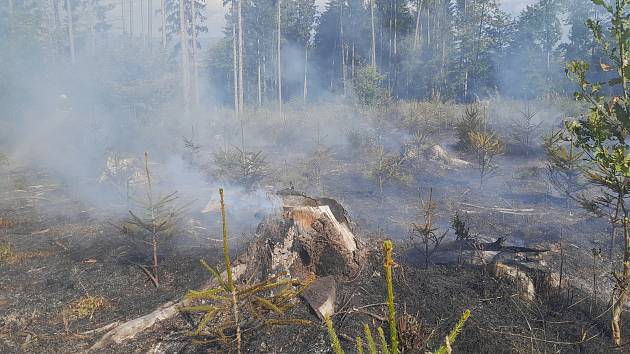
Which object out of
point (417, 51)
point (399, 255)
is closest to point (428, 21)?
point (417, 51)

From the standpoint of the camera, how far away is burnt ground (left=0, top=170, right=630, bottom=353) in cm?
457

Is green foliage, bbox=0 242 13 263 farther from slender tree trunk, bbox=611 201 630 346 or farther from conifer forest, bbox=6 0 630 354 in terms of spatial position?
slender tree trunk, bbox=611 201 630 346

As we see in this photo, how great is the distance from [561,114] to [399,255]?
1755 centimetres

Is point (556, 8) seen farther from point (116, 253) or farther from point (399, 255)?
point (116, 253)

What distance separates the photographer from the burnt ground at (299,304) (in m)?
4.57

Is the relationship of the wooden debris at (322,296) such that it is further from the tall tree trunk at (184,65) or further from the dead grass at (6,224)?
the tall tree trunk at (184,65)

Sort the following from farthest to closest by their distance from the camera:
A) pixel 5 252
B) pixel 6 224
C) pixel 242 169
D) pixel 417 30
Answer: pixel 417 30, pixel 242 169, pixel 6 224, pixel 5 252

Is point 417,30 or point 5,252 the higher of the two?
point 417,30

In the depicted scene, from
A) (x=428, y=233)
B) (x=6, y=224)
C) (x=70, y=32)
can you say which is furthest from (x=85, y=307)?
(x=70, y=32)

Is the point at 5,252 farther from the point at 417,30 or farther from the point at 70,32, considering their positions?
the point at 70,32

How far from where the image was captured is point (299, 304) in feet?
16.9

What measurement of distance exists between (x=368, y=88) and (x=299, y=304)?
60.1 feet

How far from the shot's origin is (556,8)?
32.4m

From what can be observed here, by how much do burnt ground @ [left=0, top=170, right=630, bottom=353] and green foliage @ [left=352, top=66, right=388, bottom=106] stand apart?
14080 mm
